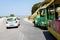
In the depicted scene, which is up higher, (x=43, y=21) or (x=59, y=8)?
(x=59, y=8)

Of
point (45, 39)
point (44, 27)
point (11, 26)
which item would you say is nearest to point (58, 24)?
point (45, 39)

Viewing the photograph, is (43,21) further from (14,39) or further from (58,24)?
(58,24)

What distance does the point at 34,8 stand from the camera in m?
70.2

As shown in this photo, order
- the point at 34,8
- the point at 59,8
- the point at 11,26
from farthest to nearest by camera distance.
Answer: the point at 34,8
the point at 11,26
the point at 59,8

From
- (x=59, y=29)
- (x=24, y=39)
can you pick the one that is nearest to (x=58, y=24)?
(x=59, y=29)

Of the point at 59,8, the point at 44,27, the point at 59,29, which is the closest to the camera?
the point at 59,29

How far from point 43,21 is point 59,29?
1105 centimetres

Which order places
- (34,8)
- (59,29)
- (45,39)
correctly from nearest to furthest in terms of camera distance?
1. (59,29)
2. (45,39)
3. (34,8)

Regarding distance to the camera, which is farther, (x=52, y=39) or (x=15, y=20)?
(x=15, y=20)

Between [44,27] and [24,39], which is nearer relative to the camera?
[24,39]

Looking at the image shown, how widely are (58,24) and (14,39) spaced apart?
383 centimetres

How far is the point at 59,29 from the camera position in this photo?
36.6 feet

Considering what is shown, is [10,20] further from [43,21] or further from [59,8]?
[59,8]

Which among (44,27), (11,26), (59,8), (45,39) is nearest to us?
(45,39)
